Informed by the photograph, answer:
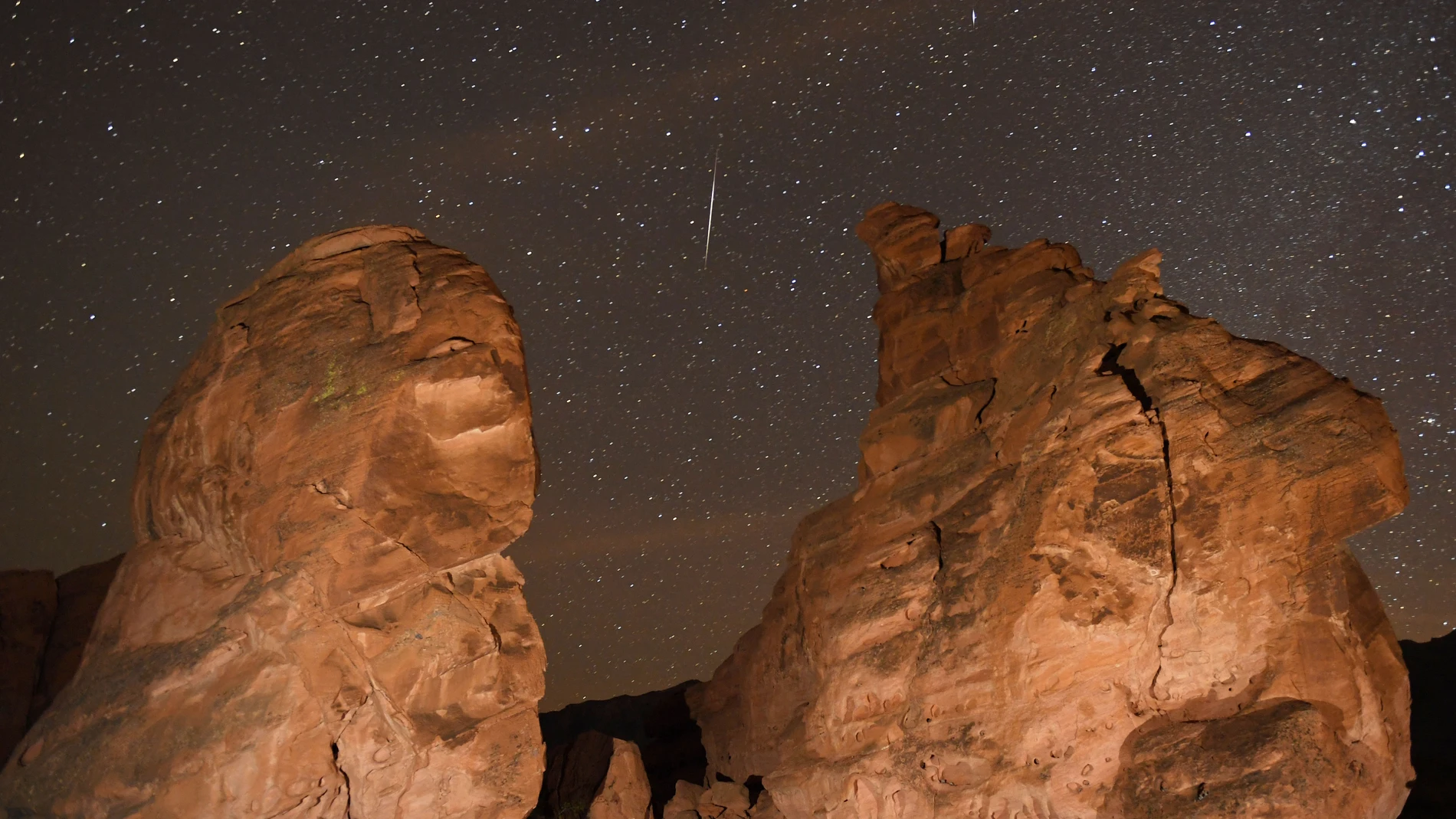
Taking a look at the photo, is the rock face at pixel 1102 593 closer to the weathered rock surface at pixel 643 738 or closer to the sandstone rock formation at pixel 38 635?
the weathered rock surface at pixel 643 738

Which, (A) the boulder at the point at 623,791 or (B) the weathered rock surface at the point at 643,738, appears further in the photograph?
(B) the weathered rock surface at the point at 643,738

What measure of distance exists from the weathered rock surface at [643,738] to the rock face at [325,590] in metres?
9.83

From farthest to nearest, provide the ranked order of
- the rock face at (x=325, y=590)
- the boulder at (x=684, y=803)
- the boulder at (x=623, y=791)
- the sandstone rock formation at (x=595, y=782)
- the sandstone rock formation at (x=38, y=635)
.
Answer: the sandstone rock formation at (x=38, y=635) < the boulder at (x=684, y=803) < the sandstone rock formation at (x=595, y=782) < the boulder at (x=623, y=791) < the rock face at (x=325, y=590)

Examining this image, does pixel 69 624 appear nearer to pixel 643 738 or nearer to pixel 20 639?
pixel 20 639

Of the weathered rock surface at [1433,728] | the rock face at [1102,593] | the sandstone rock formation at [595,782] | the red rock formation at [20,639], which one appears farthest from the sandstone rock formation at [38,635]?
the weathered rock surface at [1433,728]

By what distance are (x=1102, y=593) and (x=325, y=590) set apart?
13.6 meters

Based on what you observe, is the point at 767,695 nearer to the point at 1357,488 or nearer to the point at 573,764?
the point at 573,764

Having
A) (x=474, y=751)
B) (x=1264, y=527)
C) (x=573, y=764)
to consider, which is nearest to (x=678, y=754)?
(x=573, y=764)

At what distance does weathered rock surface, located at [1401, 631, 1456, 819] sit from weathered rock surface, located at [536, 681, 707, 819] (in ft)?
66.0

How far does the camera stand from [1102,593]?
18.1 m

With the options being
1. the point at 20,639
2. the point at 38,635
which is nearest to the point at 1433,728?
the point at 38,635

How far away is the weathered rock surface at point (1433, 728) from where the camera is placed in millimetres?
27359

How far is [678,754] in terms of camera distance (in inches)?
1266

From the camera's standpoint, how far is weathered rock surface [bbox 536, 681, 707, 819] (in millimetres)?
28391
